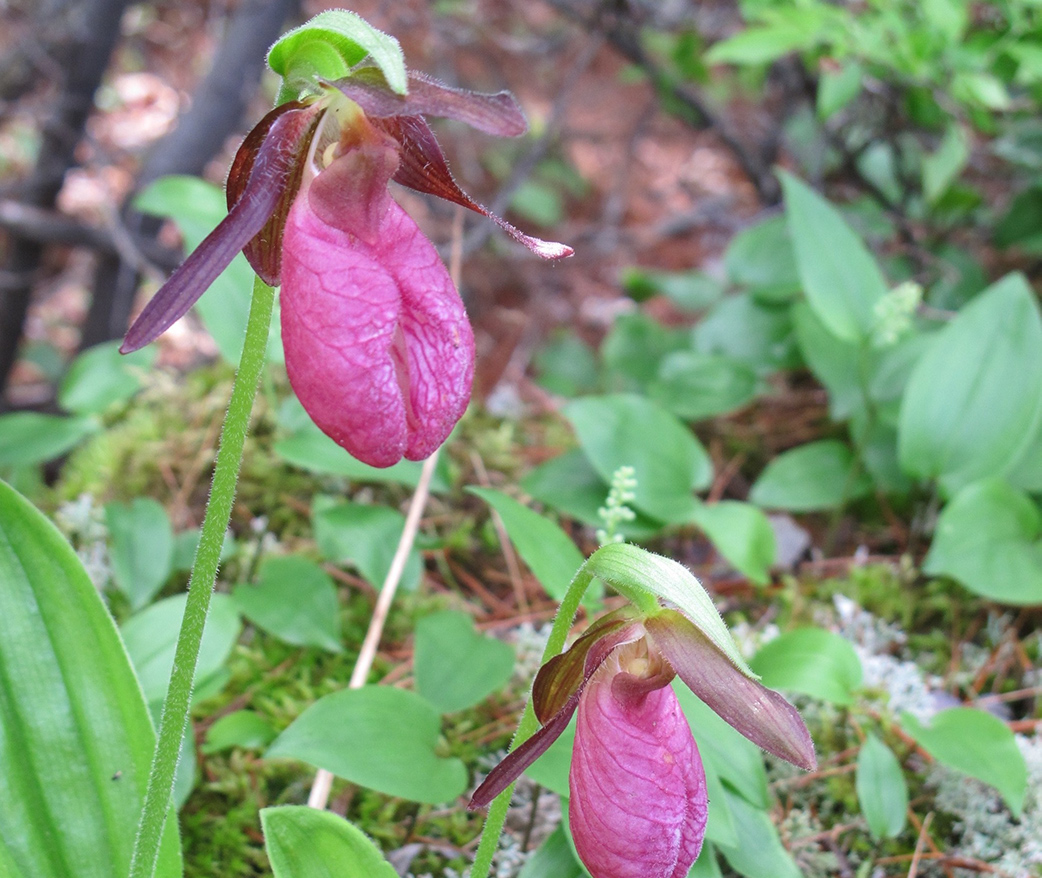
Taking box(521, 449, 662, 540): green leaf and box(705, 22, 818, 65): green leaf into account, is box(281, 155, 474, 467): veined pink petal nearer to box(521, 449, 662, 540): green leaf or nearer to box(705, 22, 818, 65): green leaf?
box(521, 449, 662, 540): green leaf

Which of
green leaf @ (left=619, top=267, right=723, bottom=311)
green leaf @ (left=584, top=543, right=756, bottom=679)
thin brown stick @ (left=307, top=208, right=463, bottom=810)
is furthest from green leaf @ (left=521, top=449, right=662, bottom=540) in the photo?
green leaf @ (left=619, top=267, right=723, bottom=311)

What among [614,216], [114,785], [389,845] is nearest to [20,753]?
[114,785]

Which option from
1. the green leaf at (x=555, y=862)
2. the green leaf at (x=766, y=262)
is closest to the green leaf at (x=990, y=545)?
the green leaf at (x=766, y=262)

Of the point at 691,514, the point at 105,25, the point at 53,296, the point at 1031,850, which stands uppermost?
the point at 105,25

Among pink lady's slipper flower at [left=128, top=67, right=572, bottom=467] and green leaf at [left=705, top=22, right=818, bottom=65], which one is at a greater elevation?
green leaf at [left=705, top=22, right=818, bottom=65]

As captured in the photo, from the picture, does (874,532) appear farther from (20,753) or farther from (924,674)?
(20,753)
